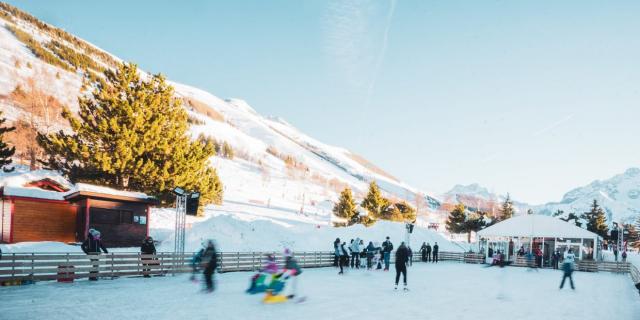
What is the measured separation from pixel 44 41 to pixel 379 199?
134 meters

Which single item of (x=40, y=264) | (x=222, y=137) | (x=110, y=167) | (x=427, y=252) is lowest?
(x=427, y=252)

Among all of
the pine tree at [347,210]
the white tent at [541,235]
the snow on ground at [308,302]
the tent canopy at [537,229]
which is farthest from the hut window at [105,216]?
the pine tree at [347,210]

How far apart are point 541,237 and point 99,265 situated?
1313 inches

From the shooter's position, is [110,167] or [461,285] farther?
[110,167]

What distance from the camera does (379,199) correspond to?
56.0 metres

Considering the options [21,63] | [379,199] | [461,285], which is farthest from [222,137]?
[461,285]

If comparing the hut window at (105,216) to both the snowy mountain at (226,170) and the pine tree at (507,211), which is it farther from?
the pine tree at (507,211)

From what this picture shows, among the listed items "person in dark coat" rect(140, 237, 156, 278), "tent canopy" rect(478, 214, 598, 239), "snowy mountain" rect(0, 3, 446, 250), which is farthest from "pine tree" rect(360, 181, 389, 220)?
"person in dark coat" rect(140, 237, 156, 278)

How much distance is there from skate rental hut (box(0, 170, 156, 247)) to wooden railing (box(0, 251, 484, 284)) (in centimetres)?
826

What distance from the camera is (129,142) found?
89.1 ft

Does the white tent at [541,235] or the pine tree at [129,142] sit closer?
the pine tree at [129,142]

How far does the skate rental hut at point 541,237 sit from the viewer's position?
3381 centimetres

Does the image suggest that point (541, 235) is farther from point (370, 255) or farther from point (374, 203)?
point (374, 203)

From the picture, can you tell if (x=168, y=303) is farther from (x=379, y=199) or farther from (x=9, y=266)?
(x=379, y=199)
